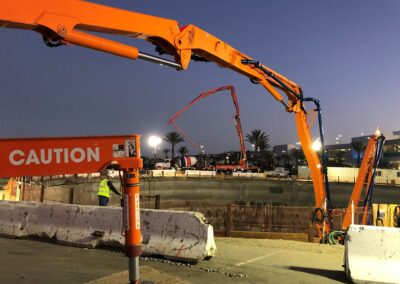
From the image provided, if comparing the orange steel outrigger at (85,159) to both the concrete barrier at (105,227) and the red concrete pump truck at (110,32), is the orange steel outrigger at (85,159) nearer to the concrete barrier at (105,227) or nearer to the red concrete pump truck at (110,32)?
the red concrete pump truck at (110,32)

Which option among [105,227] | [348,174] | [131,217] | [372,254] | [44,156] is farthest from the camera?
[348,174]

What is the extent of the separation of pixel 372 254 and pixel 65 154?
5884 mm

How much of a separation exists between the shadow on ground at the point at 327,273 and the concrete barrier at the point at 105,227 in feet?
6.09

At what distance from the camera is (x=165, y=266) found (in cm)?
822

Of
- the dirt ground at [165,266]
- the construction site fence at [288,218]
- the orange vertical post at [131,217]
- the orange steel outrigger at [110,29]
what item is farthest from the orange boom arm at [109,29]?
the construction site fence at [288,218]

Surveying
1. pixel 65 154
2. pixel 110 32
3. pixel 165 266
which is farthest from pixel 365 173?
pixel 65 154

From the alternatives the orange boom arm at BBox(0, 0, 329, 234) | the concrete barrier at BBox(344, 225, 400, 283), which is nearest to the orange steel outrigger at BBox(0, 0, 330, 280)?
the orange boom arm at BBox(0, 0, 329, 234)

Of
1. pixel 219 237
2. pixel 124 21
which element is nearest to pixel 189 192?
pixel 219 237

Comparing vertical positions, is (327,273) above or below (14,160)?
below

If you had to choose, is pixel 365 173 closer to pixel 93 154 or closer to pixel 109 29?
pixel 109 29

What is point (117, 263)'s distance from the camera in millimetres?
→ 8336

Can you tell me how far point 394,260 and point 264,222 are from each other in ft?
29.3

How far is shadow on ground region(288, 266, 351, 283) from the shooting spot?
7914 millimetres

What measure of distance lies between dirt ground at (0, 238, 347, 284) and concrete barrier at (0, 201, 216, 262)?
276mm
